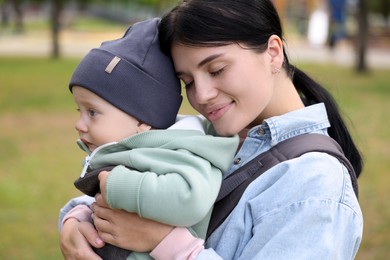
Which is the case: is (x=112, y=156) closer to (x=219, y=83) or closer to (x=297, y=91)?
(x=219, y=83)

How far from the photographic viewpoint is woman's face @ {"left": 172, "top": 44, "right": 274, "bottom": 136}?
1947mm

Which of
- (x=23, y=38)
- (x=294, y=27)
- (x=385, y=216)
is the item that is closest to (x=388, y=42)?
(x=294, y=27)

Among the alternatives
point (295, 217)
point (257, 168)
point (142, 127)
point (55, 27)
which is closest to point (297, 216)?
point (295, 217)

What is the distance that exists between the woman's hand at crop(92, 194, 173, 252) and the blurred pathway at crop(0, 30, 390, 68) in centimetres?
1729

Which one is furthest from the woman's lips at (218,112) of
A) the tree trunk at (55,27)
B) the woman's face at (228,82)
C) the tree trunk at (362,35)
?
the tree trunk at (55,27)

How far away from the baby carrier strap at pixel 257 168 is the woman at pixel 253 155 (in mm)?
30

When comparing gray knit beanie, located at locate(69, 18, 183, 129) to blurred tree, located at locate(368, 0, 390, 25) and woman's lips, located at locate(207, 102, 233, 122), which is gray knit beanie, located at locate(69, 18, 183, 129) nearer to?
woman's lips, located at locate(207, 102, 233, 122)

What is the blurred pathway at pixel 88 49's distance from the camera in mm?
22870

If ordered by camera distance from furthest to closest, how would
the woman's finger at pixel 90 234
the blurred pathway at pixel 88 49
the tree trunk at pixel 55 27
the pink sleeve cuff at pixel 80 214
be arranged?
the tree trunk at pixel 55 27
the blurred pathway at pixel 88 49
the pink sleeve cuff at pixel 80 214
the woman's finger at pixel 90 234

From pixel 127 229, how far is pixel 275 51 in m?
0.64

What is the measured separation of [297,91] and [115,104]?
1.96 ft

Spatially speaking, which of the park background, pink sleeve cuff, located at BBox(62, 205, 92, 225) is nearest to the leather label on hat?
the park background

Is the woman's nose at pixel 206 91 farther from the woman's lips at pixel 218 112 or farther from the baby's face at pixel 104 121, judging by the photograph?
the baby's face at pixel 104 121

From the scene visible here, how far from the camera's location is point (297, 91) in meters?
2.29
